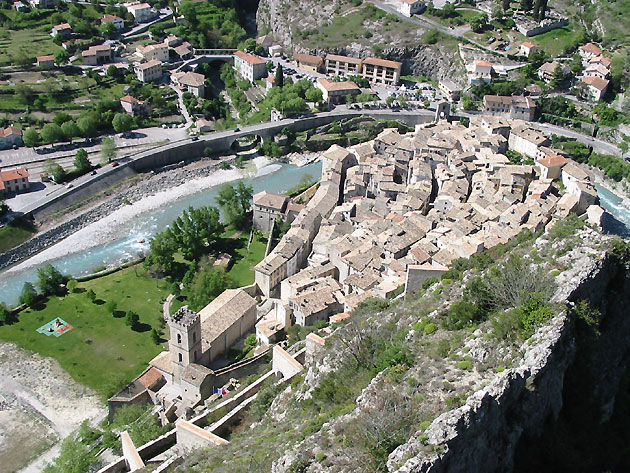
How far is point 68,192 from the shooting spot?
56.6 m

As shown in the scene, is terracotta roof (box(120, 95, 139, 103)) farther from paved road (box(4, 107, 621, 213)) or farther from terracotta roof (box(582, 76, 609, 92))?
terracotta roof (box(582, 76, 609, 92))

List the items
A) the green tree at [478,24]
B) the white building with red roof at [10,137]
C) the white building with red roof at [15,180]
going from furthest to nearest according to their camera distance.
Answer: the green tree at [478,24] < the white building with red roof at [10,137] < the white building with red roof at [15,180]

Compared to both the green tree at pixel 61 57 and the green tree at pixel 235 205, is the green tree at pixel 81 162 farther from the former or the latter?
the green tree at pixel 61 57

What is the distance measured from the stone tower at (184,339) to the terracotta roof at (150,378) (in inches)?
38.0

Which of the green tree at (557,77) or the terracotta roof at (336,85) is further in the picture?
the green tree at (557,77)

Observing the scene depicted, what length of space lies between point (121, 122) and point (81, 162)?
9.65 metres

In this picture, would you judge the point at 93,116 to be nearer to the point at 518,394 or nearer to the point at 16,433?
the point at 16,433

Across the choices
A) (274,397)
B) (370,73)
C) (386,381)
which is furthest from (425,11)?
(386,381)

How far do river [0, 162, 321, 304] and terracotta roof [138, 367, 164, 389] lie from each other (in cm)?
1534

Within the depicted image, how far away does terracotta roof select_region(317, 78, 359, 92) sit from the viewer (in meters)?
75.6

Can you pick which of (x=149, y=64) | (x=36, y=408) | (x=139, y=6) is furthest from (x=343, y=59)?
(x=36, y=408)

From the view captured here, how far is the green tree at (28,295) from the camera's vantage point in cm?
4334

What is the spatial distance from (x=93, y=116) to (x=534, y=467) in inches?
2395

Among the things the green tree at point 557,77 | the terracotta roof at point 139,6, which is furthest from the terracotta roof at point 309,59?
the green tree at point 557,77
